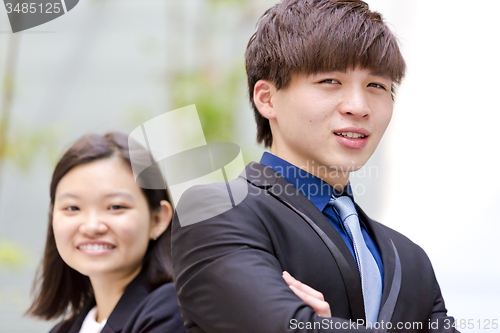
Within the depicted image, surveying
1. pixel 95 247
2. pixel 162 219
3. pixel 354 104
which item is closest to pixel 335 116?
pixel 354 104

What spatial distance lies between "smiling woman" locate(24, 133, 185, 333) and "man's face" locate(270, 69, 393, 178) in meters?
0.65

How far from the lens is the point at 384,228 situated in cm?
158

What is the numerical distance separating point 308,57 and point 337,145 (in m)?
0.24

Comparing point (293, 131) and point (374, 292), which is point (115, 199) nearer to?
point (293, 131)

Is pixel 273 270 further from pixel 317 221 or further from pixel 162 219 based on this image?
pixel 162 219

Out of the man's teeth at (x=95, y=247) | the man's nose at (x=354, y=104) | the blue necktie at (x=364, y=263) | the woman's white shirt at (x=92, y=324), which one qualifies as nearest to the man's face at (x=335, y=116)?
the man's nose at (x=354, y=104)

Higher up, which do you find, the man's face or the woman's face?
the man's face

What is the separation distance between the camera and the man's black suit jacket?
1.11m

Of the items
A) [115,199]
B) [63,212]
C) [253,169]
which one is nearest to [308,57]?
[253,169]

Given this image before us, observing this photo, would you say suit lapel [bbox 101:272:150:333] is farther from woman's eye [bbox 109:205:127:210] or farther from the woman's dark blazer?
woman's eye [bbox 109:205:127:210]

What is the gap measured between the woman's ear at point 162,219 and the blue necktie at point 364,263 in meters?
0.67

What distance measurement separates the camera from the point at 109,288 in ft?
5.93

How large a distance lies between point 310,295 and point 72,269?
44.7 inches

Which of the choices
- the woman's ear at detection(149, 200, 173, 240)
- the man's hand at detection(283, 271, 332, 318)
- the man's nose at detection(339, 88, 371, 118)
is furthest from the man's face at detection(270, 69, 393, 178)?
the woman's ear at detection(149, 200, 173, 240)
